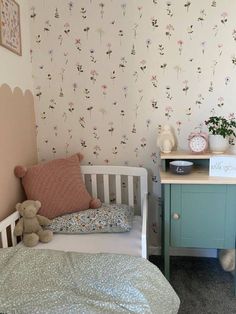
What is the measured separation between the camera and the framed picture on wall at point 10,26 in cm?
169

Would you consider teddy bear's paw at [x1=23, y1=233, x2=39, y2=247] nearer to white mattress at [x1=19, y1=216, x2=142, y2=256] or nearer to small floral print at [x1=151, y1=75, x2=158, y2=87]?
white mattress at [x1=19, y1=216, x2=142, y2=256]

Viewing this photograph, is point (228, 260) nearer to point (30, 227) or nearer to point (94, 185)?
point (94, 185)

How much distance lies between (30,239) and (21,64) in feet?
3.82

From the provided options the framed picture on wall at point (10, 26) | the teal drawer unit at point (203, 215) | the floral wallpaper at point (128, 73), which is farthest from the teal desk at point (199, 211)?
the framed picture on wall at point (10, 26)

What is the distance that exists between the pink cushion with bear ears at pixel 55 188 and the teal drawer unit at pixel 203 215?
21.4 inches

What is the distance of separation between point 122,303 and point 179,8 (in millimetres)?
1857

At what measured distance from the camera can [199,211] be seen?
180cm

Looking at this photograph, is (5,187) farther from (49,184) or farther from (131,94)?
(131,94)

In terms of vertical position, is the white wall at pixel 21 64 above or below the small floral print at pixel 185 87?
above

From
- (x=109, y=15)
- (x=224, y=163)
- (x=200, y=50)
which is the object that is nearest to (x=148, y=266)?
(x=224, y=163)

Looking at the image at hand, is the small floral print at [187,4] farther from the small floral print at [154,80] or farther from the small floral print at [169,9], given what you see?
the small floral print at [154,80]

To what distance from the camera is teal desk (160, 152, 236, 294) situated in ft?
5.75

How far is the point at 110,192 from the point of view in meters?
2.24

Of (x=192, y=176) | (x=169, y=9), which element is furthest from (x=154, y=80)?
(x=192, y=176)
